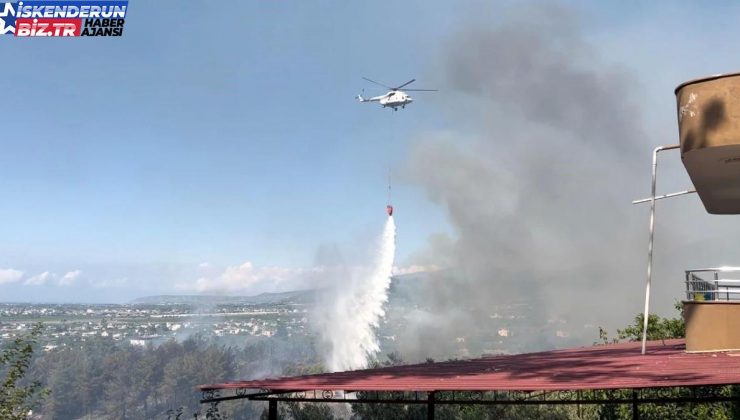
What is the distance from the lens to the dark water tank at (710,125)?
11.7 meters

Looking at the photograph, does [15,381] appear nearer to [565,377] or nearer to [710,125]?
[565,377]

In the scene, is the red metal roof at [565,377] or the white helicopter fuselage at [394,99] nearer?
the red metal roof at [565,377]

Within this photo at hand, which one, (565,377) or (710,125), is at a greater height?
(710,125)

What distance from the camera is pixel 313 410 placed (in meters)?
59.3

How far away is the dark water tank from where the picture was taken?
11727 mm

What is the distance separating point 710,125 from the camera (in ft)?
39.2

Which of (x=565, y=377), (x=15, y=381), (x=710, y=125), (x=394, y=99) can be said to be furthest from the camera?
(x=394, y=99)

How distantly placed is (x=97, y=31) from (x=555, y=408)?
4149cm

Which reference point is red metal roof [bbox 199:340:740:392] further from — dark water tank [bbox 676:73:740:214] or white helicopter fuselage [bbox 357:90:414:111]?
white helicopter fuselage [bbox 357:90:414:111]

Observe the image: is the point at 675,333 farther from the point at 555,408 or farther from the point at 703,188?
the point at 703,188

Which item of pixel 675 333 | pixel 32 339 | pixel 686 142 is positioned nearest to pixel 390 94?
pixel 675 333

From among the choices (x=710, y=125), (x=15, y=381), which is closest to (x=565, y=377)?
(x=710, y=125)

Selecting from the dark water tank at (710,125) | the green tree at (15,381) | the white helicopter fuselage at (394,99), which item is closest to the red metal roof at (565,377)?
the dark water tank at (710,125)

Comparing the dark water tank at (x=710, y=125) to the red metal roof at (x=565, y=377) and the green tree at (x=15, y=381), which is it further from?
the green tree at (x=15, y=381)
